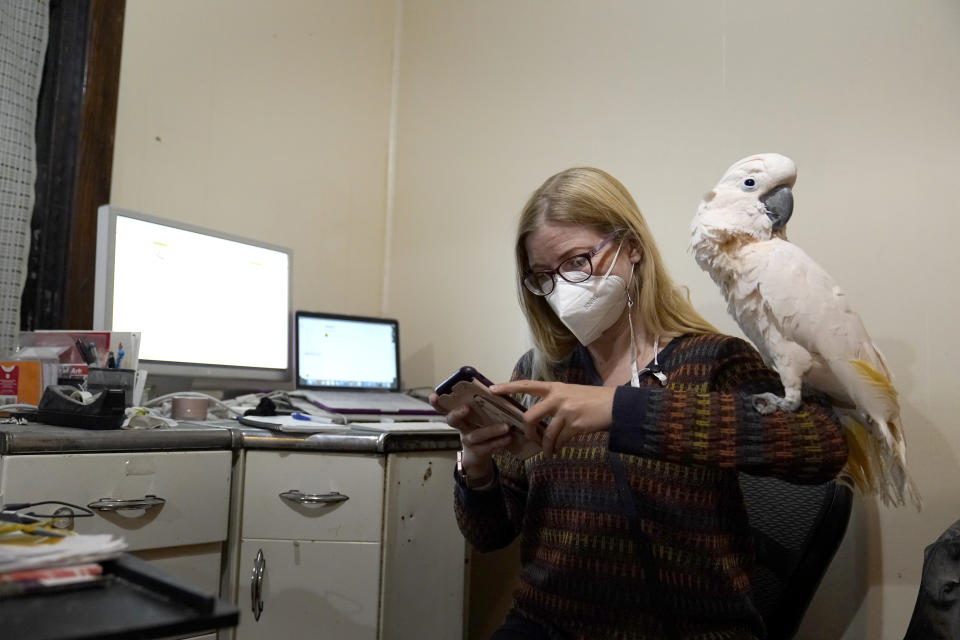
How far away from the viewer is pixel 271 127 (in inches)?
74.4

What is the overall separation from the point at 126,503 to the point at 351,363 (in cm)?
81

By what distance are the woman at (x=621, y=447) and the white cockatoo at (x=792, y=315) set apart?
0.04m

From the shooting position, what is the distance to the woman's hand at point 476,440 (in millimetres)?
982

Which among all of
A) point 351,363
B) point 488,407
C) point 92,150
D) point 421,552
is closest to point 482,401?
point 488,407

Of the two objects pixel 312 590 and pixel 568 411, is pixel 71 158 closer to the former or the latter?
pixel 312 590

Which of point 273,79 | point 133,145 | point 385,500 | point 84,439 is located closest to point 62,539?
point 84,439

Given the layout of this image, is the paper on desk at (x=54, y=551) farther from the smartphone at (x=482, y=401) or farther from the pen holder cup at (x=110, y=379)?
the pen holder cup at (x=110, y=379)

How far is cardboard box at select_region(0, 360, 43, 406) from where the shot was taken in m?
1.16

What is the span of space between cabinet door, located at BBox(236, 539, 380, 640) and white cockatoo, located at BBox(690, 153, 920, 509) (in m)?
0.74

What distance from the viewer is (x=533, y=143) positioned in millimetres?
1798

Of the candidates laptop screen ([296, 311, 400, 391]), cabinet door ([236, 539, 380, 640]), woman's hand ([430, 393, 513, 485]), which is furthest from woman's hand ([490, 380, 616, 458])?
laptop screen ([296, 311, 400, 391])

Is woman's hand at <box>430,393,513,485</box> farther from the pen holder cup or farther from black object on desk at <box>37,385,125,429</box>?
the pen holder cup

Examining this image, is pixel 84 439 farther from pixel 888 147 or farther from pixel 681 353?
pixel 888 147

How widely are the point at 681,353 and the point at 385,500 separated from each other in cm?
57
